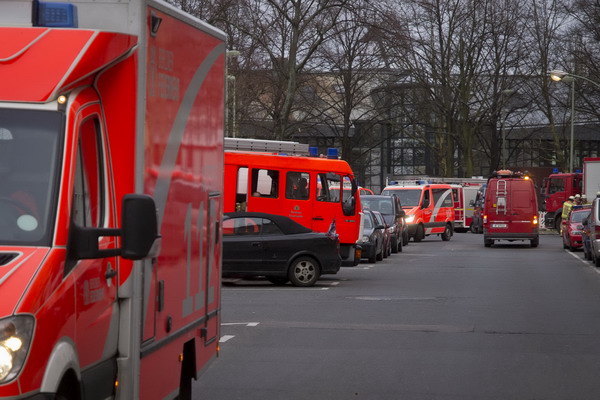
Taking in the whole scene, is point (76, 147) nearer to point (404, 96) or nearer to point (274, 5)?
point (274, 5)

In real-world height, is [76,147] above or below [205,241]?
above

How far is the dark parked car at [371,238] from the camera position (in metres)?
31.1

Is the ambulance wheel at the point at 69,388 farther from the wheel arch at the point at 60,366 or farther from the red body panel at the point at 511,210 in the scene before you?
the red body panel at the point at 511,210

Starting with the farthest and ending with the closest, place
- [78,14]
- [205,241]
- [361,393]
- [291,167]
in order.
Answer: [291,167] → [361,393] → [205,241] → [78,14]

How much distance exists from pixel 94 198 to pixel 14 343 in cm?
124

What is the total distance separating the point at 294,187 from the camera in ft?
87.3

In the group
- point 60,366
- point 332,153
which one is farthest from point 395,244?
point 60,366

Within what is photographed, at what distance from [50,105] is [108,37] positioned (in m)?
0.44

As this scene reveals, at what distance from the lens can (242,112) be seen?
4634 centimetres

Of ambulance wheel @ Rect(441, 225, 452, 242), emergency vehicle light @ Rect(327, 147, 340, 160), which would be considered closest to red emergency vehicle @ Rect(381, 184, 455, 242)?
ambulance wheel @ Rect(441, 225, 452, 242)

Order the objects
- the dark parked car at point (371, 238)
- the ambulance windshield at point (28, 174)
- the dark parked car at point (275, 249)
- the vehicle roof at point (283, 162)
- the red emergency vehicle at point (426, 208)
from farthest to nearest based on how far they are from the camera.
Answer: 1. the red emergency vehicle at point (426, 208)
2. the dark parked car at point (371, 238)
3. the vehicle roof at point (283, 162)
4. the dark parked car at point (275, 249)
5. the ambulance windshield at point (28, 174)

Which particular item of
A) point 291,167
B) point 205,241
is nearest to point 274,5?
point 291,167

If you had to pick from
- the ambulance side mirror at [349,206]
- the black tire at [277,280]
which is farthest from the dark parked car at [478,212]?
the black tire at [277,280]

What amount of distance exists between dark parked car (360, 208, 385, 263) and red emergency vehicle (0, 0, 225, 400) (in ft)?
77.6
